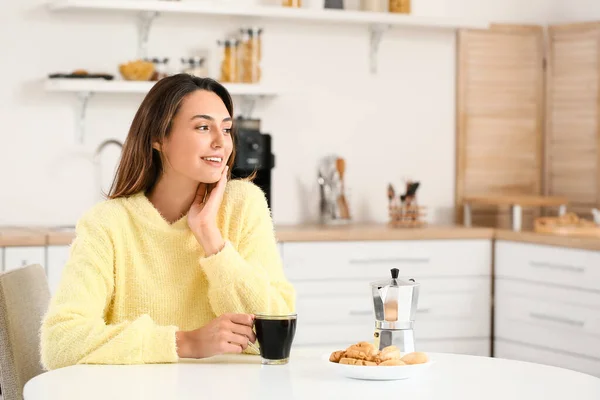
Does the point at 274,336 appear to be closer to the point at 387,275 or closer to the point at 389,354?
the point at 389,354

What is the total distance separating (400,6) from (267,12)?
0.65 m

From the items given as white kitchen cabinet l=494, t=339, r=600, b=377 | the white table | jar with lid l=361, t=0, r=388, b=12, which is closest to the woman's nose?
the white table

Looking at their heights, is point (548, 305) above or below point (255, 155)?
below

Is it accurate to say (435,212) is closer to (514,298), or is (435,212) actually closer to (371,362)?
(514,298)

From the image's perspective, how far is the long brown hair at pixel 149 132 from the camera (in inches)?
82.0

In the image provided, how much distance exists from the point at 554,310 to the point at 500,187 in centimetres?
102

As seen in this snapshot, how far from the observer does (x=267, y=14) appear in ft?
13.9

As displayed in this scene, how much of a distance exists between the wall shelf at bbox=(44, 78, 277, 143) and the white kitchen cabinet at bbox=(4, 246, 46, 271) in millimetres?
728

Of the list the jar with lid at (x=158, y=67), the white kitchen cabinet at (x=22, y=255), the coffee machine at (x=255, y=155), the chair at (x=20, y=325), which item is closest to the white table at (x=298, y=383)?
the chair at (x=20, y=325)

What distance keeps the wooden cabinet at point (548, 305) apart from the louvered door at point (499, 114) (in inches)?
26.2

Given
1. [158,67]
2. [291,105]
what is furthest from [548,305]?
[158,67]

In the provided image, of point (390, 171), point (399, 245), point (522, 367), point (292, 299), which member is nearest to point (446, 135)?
point (390, 171)

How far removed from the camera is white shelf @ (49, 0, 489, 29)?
13.3 ft

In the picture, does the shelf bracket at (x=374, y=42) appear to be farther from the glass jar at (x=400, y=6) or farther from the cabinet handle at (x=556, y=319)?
the cabinet handle at (x=556, y=319)
